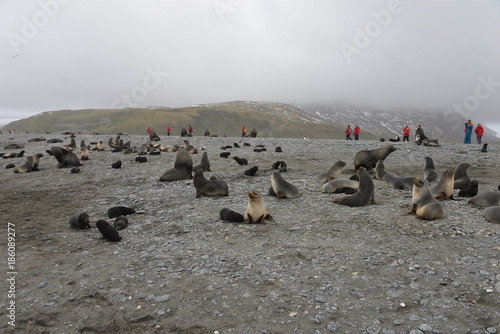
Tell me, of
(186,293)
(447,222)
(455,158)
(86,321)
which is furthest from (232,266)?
(455,158)

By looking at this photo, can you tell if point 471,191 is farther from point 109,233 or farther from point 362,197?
point 109,233

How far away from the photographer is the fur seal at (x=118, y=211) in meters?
8.77

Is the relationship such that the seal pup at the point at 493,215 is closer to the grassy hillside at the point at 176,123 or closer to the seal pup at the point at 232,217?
the seal pup at the point at 232,217

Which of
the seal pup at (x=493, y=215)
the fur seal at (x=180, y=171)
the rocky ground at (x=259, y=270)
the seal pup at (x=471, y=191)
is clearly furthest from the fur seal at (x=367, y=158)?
the fur seal at (x=180, y=171)

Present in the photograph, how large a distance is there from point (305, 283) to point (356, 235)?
7.15ft

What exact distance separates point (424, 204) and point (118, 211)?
23.3 ft

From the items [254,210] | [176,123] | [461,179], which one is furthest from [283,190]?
[176,123]

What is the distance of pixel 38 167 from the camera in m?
16.0

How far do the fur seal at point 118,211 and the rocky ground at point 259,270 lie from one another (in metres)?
0.20

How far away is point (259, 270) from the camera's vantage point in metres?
5.58

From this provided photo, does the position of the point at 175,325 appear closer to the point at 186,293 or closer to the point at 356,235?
the point at 186,293

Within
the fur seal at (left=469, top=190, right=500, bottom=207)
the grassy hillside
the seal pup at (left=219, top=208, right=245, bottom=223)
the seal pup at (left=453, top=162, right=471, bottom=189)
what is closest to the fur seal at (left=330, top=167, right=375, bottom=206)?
the fur seal at (left=469, top=190, right=500, bottom=207)

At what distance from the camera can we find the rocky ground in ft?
14.2

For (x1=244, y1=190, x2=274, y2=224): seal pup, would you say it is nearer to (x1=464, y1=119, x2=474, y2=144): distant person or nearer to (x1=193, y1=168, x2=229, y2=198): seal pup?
(x1=193, y1=168, x2=229, y2=198): seal pup
